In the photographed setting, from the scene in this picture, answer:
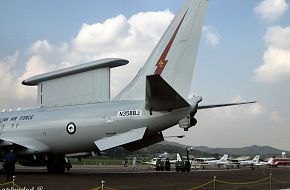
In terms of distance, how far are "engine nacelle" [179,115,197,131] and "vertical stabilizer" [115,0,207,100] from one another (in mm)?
1518

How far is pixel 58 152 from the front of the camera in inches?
1127

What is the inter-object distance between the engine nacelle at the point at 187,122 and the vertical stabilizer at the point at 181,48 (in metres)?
1.52

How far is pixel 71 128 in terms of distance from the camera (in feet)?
89.0

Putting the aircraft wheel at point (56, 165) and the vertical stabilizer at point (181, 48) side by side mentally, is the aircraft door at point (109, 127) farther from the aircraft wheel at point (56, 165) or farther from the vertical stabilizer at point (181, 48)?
the aircraft wheel at point (56, 165)

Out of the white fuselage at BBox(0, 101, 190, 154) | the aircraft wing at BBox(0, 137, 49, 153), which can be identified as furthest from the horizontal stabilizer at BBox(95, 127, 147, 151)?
the aircraft wing at BBox(0, 137, 49, 153)

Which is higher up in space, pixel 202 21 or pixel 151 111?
pixel 202 21

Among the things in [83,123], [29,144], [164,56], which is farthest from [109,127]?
[29,144]

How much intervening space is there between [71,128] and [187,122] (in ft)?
24.0

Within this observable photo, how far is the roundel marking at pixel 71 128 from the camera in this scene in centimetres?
2699

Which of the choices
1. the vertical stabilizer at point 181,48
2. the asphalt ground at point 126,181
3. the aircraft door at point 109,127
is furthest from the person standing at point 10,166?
the vertical stabilizer at point 181,48

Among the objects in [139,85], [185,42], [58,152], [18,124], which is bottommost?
[58,152]

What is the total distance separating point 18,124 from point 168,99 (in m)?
12.6

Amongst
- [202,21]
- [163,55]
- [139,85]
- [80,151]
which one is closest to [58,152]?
[80,151]

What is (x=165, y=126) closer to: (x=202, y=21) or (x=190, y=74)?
(x=190, y=74)
